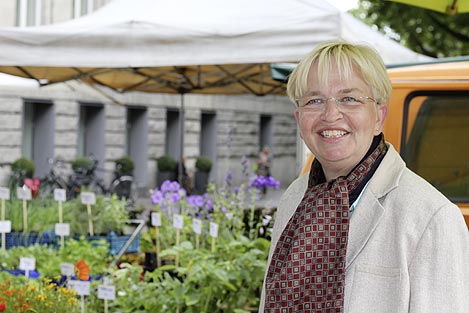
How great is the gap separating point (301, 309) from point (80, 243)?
5195 mm

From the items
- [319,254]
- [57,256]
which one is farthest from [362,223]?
[57,256]

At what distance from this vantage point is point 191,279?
5.58m

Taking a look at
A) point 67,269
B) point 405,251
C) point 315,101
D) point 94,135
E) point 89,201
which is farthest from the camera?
point 94,135

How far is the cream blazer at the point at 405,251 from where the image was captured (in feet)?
7.22

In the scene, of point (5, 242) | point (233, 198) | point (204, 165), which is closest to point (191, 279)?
point (233, 198)

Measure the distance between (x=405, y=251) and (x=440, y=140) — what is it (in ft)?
7.55

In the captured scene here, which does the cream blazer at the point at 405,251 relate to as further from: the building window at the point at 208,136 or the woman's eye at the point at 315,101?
the building window at the point at 208,136

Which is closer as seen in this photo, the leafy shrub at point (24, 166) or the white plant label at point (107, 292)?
the white plant label at point (107, 292)

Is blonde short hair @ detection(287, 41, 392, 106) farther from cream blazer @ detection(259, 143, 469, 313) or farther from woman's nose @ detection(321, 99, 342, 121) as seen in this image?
cream blazer @ detection(259, 143, 469, 313)

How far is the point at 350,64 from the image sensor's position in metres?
2.46

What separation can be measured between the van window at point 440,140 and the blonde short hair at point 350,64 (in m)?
1.99

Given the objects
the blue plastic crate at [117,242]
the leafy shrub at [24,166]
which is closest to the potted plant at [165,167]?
the leafy shrub at [24,166]

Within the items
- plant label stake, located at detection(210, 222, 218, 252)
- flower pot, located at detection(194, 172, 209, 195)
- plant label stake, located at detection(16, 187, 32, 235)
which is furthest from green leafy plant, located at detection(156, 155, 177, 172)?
plant label stake, located at detection(210, 222, 218, 252)

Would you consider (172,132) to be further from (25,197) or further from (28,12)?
(25,197)
